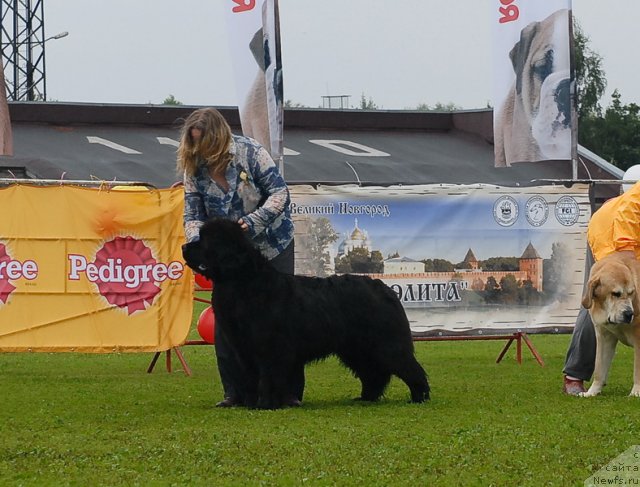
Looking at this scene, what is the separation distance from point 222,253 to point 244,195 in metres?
0.65

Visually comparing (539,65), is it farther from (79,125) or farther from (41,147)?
(79,125)

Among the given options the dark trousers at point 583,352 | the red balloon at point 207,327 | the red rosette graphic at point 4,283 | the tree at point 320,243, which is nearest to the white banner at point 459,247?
the tree at point 320,243

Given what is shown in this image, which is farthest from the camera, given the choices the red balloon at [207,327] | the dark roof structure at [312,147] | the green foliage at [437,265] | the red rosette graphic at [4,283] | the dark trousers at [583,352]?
the dark roof structure at [312,147]

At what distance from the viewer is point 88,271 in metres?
9.28

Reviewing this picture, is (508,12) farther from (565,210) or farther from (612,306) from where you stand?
(612,306)

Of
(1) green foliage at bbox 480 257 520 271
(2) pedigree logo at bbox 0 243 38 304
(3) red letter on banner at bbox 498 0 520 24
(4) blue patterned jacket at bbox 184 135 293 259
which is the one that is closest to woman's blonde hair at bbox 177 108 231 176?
(4) blue patterned jacket at bbox 184 135 293 259

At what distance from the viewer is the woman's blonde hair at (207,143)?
22.6ft

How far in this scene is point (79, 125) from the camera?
106 ft

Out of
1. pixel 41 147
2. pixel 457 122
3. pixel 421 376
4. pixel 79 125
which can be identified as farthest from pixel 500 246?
pixel 457 122

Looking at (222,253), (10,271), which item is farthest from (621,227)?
(10,271)

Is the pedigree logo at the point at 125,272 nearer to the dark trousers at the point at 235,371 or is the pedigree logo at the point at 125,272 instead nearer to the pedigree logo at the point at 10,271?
the pedigree logo at the point at 10,271

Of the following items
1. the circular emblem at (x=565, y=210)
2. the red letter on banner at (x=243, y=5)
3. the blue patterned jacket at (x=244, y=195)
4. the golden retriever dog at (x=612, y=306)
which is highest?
the red letter on banner at (x=243, y=5)

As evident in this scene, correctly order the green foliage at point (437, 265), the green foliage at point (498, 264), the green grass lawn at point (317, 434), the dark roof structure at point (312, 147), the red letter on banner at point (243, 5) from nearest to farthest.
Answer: the green grass lawn at point (317, 434) → the green foliage at point (437, 265) → the green foliage at point (498, 264) → the red letter on banner at point (243, 5) → the dark roof structure at point (312, 147)

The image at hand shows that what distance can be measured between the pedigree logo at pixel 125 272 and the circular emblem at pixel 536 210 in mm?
3156
